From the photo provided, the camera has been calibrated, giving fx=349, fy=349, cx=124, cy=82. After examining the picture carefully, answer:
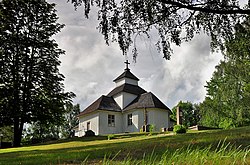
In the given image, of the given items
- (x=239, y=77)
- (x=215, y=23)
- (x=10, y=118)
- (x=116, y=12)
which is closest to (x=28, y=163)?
(x=116, y=12)

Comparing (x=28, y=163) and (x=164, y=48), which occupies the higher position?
(x=164, y=48)

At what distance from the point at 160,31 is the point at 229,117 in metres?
31.5

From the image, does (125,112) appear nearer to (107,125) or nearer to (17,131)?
(107,125)

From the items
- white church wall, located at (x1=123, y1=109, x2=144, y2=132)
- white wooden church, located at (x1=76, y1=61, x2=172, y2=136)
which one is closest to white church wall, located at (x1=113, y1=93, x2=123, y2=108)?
white wooden church, located at (x1=76, y1=61, x2=172, y2=136)

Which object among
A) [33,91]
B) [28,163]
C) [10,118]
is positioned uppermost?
[33,91]

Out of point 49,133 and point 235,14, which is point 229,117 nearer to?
point 235,14

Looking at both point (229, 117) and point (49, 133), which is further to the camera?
point (49, 133)

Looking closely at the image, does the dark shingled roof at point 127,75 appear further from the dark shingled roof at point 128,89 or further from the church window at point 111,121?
the church window at point 111,121

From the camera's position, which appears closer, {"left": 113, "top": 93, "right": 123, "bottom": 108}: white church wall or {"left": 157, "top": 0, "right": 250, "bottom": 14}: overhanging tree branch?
{"left": 157, "top": 0, "right": 250, "bottom": 14}: overhanging tree branch

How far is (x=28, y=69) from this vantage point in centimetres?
2827

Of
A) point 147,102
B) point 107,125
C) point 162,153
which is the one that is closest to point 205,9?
point 162,153

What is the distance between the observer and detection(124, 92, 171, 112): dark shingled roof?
35531 millimetres

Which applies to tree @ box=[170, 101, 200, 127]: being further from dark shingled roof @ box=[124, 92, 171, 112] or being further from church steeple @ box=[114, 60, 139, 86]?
dark shingled roof @ box=[124, 92, 171, 112]

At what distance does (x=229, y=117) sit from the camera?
121 feet
